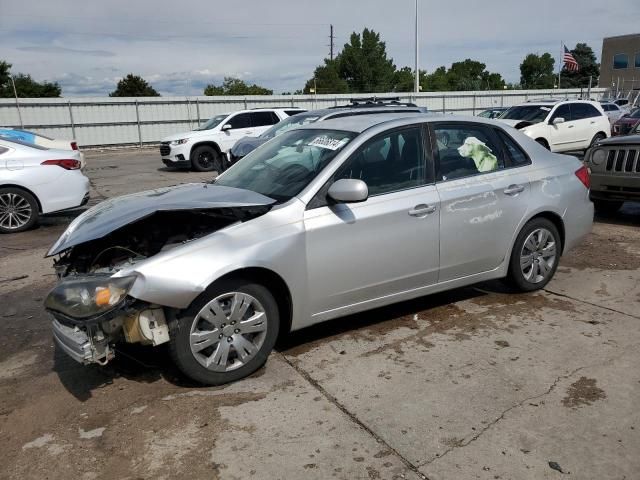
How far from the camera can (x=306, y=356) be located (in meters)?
3.99

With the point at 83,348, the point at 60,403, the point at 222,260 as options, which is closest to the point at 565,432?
the point at 222,260

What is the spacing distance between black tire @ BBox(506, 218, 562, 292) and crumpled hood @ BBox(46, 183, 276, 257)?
2.29 metres

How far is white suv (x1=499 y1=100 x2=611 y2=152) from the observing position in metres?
14.9

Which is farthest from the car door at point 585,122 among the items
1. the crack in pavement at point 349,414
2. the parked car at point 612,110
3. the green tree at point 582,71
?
the green tree at point 582,71

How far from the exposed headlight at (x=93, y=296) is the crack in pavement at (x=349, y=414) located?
128cm

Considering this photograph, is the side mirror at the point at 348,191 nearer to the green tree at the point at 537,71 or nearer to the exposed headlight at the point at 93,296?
the exposed headlight at the point at 93,296

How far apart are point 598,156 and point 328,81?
65.8 m

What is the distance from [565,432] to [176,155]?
1481 cm

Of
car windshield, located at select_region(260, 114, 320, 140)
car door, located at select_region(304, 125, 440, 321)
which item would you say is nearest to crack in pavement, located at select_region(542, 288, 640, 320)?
car door, located at select_region(304, 125, 440, 321)

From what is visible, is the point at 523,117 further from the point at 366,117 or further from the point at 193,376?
the point at 193,376

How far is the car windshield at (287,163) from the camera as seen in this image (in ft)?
13.2

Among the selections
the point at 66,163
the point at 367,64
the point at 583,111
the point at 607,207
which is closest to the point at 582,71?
the point at 367,64

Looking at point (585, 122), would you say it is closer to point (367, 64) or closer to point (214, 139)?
point (214, 139)

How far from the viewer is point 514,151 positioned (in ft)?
16.0
